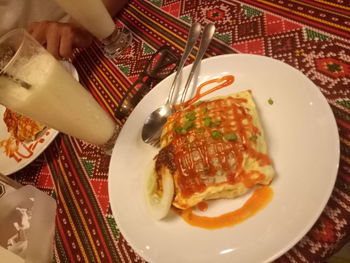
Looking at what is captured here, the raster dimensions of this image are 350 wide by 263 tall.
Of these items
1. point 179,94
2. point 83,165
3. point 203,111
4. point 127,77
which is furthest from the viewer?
point 127,77

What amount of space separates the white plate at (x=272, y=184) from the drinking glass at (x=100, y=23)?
2.29 ft

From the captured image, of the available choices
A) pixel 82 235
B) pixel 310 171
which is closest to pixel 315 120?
pixel 310 171

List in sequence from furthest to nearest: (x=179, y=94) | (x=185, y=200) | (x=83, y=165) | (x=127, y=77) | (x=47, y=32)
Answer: (x=47, y=32), (x=127, y=77), (x=83, y=165), (x=179, y=94), (x=185, y=200)

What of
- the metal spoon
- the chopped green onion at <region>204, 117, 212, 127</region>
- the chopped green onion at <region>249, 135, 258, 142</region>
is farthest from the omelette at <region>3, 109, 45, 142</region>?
the chopped green onion at <region>249, 135, 258, 142</region>

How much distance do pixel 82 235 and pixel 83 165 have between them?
0.34m

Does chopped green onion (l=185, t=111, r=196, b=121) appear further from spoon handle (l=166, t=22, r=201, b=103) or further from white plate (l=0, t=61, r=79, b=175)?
white plate (l=0, t=61, r=79, b=175)

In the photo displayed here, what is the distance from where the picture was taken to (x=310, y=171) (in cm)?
92

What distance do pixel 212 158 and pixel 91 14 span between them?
1111 millimetres

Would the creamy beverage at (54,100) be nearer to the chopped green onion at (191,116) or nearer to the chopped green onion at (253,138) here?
the chopped green onion at (191,116)

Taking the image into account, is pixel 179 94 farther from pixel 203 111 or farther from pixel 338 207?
pixel 338 207

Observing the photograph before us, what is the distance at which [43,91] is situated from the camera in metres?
1.19

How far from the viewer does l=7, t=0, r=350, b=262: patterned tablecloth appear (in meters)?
0.98

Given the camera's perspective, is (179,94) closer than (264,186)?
No

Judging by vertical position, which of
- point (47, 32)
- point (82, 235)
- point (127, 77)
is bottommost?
point (82, 235)
